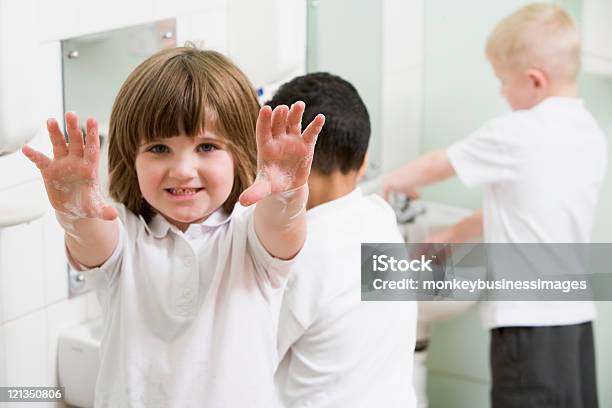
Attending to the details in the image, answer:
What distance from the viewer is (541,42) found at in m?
1.72

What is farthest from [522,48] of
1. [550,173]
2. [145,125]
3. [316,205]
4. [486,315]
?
[145,125]

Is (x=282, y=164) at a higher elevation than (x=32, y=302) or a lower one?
higher

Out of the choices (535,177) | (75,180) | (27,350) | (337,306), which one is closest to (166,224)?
(75,180)

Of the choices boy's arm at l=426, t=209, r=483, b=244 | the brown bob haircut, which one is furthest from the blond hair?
the brown bob haircut

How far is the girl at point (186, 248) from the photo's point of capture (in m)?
0.97

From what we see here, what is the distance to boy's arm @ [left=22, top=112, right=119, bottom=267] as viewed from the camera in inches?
32.9

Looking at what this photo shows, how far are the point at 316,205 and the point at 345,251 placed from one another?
0.07 m

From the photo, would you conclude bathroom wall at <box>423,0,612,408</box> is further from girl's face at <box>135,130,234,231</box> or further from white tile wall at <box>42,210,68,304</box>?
girl's face at <box>135,130,234,231</box>

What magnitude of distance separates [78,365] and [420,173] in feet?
2.36

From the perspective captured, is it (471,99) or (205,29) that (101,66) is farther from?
(471,99)

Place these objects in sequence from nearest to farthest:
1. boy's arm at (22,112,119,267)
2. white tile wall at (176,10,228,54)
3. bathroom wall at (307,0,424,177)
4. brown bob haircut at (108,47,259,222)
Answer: boy's arm at (22,112,119,267) < brown bob haircut at (108,47,259,222) < white tile wall at (176,10,228,54) < bathroom wall at (307,0,424,177)

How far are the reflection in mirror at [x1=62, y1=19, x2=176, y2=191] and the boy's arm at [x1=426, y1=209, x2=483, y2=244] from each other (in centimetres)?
68

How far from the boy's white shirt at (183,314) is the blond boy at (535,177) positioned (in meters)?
0.79
